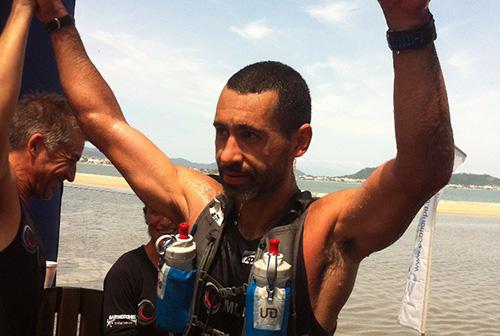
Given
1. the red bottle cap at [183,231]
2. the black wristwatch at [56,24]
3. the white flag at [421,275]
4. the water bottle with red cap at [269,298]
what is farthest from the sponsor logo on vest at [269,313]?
the white flag at [421,275]

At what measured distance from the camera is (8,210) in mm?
2707

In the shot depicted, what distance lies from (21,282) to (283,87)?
6.53 feet

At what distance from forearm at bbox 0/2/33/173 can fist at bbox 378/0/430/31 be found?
1.92 metres

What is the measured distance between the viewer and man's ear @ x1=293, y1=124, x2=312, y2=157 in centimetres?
258

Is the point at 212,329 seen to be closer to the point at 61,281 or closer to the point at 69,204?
the point at 61,281

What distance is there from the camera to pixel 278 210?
8.80 feet

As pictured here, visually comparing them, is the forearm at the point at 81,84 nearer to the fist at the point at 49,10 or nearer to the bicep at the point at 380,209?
the fist at the point at 49,10

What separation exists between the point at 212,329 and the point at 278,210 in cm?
76

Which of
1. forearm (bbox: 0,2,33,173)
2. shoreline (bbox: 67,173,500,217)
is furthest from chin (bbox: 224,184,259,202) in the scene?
shoreline (bbox: 67,173,500,217)

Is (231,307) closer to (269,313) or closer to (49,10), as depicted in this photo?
(269,313)

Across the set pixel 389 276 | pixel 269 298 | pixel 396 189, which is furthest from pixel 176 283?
pixel 389 276

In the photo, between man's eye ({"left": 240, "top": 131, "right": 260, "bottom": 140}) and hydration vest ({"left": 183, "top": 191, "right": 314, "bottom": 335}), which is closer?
hydration vest ({"left": 183, "top": 191, "right": 314, "bottom": 335})

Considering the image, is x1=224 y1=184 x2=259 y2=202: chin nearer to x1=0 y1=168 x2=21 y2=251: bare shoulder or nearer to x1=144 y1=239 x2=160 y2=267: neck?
x1=0 y1=168 x2=21 y2=251: bare shoulder

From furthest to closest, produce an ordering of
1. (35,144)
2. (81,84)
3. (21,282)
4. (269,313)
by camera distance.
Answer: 1. (35,144)
2. (81,84)
3. (21,282)
4. (269,313)
